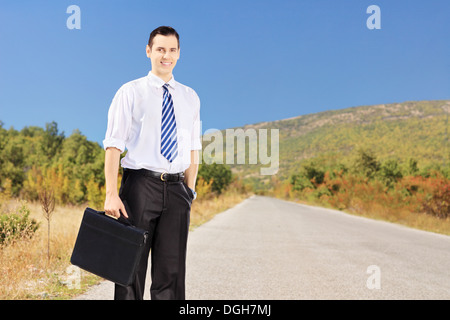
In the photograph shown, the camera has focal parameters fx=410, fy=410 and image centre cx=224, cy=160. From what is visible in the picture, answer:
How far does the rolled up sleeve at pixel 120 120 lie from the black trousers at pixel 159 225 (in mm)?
230

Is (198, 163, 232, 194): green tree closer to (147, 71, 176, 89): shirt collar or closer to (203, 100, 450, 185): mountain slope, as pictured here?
(147, 71, 176, 89): shirt collar

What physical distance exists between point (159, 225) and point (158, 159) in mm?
412

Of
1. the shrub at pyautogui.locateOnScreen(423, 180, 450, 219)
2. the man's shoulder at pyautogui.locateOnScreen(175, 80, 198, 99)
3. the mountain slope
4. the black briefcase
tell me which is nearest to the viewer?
the black briefcase

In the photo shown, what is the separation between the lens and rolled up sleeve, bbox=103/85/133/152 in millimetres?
2391

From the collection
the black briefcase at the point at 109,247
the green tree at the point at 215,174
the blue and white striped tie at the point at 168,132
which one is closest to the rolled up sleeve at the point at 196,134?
the blue and white striped tie at the point at 168,132

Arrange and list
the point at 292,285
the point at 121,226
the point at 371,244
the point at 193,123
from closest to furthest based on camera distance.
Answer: the point at 121,226 < the point at 193,123 < the point at 292,285 < the point at 371,244

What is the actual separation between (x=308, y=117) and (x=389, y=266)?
138840 mm

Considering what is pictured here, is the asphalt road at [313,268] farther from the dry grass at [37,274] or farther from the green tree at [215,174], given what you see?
the green tree at [215,174]

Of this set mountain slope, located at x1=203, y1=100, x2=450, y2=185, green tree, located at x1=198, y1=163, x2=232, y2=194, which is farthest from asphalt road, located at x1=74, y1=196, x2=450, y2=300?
mountain slope, located at x1=203, y1=100, x2=450, y2=185

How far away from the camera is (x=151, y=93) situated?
256 cm

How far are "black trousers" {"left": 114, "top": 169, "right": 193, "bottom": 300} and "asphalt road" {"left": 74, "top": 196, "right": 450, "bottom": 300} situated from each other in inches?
104

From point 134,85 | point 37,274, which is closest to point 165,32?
point 134,85
